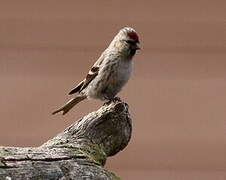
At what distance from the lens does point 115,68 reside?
3748mm

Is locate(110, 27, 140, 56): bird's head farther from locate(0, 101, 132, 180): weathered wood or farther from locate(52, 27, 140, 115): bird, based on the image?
locate(0, 101, 132, 180): weathered wood

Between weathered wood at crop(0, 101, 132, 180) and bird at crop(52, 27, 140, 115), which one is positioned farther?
bird at crop(52, 27, 140, 115)

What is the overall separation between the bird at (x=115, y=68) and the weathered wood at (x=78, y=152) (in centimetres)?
131

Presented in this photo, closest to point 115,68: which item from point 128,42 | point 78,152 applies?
point 128,42

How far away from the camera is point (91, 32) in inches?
193

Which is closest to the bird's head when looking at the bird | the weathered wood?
the bird

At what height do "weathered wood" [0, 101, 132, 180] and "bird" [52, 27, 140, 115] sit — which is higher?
"bird" [52, 27, 140, 115]

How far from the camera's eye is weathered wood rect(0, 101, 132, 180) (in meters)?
2.00

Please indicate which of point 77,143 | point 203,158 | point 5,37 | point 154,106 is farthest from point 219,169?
point 77,143

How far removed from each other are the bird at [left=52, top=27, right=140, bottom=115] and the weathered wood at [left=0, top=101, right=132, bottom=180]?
1312 millimetres

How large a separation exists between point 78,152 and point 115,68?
1599 millimetres

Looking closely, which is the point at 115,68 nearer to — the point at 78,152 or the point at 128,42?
the point at 128,42

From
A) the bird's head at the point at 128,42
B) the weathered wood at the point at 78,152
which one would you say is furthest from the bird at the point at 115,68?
the weathered wood at the point at 78,152

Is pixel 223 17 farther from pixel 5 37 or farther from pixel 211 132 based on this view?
pixel 5 37
